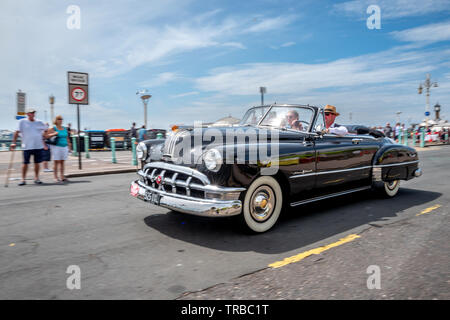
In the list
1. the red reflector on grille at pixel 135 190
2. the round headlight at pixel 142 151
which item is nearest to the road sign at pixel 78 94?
the round headlight at pixel 142 151

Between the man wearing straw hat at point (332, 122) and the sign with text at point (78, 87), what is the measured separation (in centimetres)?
781

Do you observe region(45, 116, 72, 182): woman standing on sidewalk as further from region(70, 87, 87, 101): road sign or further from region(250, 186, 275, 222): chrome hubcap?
region(250, 186, 275, 222): chrome hubcap

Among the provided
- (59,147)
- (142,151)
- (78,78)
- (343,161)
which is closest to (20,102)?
(78,78)

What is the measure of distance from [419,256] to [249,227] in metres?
1.66

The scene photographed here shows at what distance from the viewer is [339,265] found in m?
2.96

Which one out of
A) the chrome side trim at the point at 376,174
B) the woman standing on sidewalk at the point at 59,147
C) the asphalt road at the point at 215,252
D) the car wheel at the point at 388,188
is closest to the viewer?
the asphalt road at the point at 215,252

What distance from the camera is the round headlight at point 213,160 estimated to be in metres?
3.47

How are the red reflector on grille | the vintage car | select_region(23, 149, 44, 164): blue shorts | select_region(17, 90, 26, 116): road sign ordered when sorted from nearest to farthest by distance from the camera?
the vintage car → the red reflector on grille → select_region(23, 149, 44, 164): blue shorts → select_region(17, 90, 26, 116): road sign

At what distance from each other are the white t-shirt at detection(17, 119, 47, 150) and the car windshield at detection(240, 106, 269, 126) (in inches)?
199

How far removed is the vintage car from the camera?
349 cm

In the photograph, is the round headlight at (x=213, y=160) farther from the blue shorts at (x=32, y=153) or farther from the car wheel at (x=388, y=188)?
the blue shorts at (x=32, y=153)

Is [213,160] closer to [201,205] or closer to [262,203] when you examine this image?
[201,205]

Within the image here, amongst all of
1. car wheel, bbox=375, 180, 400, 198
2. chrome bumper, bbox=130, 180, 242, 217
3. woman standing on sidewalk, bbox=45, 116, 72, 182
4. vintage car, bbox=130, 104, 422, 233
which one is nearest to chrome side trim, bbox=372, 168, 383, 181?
vintage car, bbox=130, 104, 422, 233

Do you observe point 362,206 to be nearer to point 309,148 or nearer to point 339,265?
point 309,148
